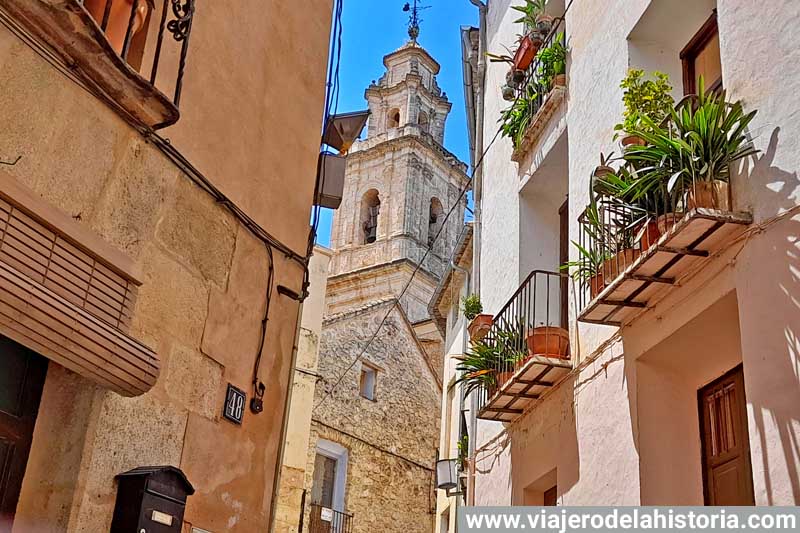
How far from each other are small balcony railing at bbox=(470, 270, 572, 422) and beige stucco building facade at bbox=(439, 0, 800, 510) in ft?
0.28

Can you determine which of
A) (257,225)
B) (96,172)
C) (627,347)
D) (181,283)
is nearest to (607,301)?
(627,347)

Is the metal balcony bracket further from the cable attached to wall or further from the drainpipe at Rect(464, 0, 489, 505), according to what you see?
the drainpipe at Rect(464, 0, 489, 505)

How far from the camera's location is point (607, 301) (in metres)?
6.02

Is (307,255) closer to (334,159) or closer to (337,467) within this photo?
(334,159)

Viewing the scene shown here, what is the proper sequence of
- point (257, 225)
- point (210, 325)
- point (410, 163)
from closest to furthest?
point (210, 325), point (257, 225), point (410, 163)

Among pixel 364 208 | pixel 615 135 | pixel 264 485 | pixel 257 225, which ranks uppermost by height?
pixel 364 208

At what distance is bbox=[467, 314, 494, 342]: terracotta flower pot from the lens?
8.94 metres

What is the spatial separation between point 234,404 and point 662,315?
2.60m

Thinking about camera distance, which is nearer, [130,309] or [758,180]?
[130,309]

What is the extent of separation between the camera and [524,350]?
26.1 ft

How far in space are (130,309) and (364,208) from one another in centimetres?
3513

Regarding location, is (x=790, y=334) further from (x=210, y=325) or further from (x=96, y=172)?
(x=96, y=172)

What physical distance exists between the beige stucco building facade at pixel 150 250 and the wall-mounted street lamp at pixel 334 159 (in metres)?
0.75

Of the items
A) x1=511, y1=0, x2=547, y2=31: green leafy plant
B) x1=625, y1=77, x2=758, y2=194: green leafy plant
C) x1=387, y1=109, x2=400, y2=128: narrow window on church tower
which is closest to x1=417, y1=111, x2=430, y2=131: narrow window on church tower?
x1=387, y1=109, x2=400, y2=128: narrow window on church tower
